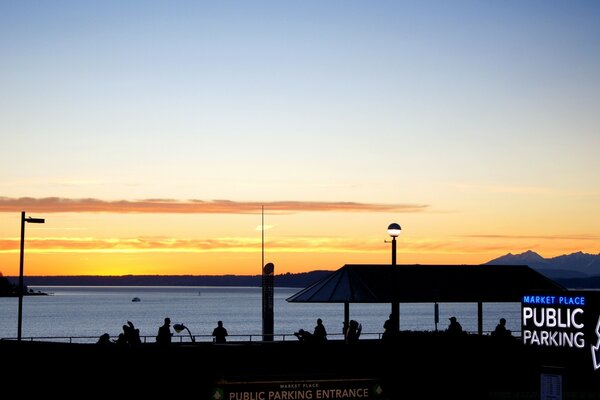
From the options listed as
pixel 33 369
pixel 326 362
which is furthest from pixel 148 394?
pixel 326 362

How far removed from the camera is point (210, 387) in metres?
17.4

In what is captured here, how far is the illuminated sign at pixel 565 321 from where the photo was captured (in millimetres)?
22766

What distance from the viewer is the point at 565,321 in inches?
910

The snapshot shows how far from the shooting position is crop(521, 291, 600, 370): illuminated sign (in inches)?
896

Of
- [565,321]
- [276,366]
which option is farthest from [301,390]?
[565,321]

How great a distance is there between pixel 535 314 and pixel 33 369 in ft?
37.0

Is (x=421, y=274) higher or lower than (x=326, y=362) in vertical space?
higher

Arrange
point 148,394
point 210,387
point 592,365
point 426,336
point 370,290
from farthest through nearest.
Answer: point 370,290, point 426,336, point 592,365, point 148,394, point 210,387

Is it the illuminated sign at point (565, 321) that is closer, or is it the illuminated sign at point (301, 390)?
the illuminated sign at point (301, 390)

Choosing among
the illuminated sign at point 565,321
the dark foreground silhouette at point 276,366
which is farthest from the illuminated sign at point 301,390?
the illuminated sign at point 565,321

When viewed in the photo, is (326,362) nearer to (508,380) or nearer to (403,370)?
(403,370)

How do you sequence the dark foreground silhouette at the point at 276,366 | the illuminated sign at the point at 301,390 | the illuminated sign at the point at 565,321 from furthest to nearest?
the illuminated sign at the point at 565,321 → the dark foreground silhouette at the point at 276,366 → the illuminated sign at the point at 301,390

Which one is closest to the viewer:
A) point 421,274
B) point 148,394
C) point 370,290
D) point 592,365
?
point 148,394

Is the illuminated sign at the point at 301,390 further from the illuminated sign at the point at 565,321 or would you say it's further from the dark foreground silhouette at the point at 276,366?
the illuminated sign at the point at 565,321
